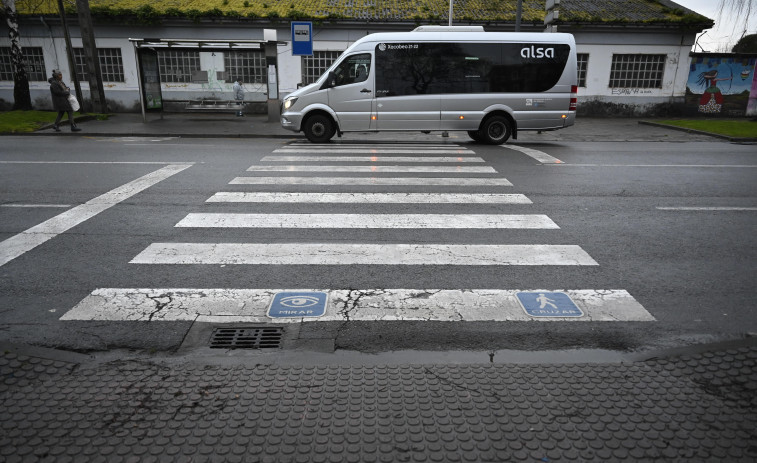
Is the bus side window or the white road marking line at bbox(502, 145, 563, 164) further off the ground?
the bus side window

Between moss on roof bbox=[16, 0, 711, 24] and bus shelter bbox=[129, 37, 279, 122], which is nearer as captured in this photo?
bus shelter bbox=[129, 37, 279, 122]

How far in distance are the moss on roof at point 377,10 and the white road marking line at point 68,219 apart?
1728cm

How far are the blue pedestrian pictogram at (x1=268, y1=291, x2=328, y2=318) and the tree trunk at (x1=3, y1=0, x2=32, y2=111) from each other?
22.2 metres

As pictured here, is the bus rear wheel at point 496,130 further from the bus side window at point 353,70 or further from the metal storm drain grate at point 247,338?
the metal storm drain grate at point 247,338

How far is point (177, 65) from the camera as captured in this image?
23500 mm

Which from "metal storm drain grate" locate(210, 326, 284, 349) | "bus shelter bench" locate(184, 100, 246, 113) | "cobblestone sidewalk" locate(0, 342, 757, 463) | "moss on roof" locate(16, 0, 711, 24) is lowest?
"metal storm drain grate" locate(210, 326, 284, 349)

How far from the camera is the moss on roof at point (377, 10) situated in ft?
75.2

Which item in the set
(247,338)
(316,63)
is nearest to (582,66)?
(316,63)

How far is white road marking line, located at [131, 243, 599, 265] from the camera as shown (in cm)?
492

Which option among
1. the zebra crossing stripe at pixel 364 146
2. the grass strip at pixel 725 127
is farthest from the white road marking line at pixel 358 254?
the grass strip at pixel 725 127

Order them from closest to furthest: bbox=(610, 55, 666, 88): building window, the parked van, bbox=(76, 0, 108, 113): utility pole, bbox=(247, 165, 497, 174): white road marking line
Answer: bbox=(247, 165, 497, 174): white road marking line < the parked van < bbox=(76, 0, 108, 113): utility pole < bbox=(610, 55, 666, 88): building window

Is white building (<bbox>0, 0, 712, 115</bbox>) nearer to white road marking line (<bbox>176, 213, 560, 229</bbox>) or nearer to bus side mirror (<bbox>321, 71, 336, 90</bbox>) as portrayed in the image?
bus side mirror (<bbox>321, 71, 336, 90</bbox>)

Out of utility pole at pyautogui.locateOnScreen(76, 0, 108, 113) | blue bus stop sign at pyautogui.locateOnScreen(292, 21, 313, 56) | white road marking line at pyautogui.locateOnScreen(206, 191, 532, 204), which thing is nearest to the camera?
white road marking line at pyautogui.locateOnScreen(206, 191, 532, 204)

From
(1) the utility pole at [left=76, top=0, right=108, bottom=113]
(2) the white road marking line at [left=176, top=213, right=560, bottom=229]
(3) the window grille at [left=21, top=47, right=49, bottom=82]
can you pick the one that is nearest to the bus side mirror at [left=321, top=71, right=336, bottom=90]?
(2) the white road marking line at [left=176, top=213, right=560, bottom=229]
